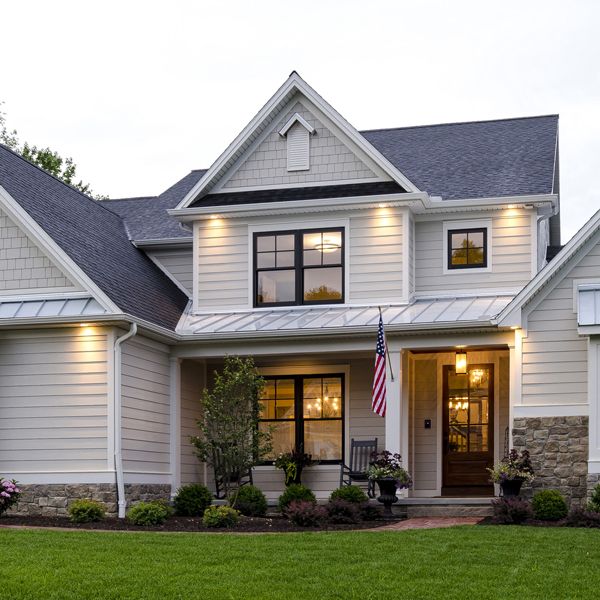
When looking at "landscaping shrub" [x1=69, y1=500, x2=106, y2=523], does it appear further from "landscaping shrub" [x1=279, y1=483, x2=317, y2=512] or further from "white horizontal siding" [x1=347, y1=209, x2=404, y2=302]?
"white horizontal siding" [x1=347, y1=209, x2=404, y2=302]

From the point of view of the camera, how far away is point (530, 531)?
13.8 metres

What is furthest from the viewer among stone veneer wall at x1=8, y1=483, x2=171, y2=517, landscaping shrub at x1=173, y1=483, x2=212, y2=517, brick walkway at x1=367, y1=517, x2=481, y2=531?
landscaping shrub at x1=173, y1=483, x2=212, y2=517

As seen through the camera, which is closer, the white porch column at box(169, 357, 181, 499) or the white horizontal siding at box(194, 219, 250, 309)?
the white porch column at box(169, 357, 181, 499)

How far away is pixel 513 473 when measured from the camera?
1662 centimetres

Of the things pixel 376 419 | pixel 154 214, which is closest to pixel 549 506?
pixel 376 419

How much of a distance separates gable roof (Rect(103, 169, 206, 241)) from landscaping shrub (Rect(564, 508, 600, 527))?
938 centimetres

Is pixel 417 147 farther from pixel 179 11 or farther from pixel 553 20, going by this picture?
pixel 179 11

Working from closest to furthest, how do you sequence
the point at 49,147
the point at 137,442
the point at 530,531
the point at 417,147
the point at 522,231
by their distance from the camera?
the point at 530,531, the point at 137,442, the point at 522,231, the point at 417,147, the point at 49,147

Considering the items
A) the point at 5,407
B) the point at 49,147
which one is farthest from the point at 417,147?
the point at 49,147

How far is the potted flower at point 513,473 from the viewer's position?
1662 cm

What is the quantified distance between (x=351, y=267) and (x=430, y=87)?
7.56 meters

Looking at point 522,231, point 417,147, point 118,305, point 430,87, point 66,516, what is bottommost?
point 66,516

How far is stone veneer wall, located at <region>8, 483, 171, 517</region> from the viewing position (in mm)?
16891

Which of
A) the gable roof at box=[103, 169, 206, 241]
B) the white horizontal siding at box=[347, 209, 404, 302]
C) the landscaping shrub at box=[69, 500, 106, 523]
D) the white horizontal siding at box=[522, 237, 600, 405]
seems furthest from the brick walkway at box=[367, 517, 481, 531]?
the gable roof at box=[103, 169, 206, 241]
